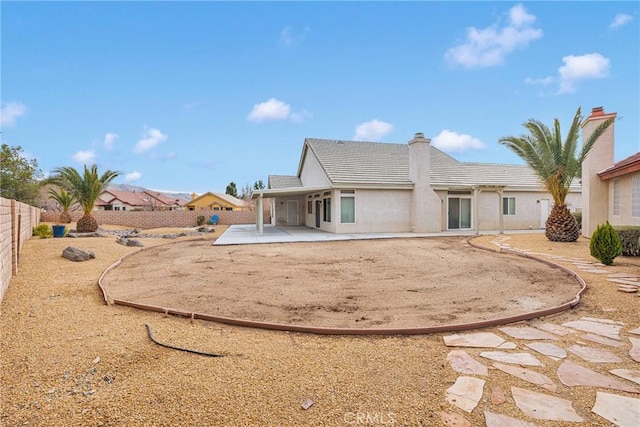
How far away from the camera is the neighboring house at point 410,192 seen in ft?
60.2

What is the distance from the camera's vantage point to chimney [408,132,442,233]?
18.8 meters

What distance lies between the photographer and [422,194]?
62.2 ft

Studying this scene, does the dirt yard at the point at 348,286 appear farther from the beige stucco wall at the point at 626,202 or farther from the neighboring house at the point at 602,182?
the neighboring house at the point at 602,182

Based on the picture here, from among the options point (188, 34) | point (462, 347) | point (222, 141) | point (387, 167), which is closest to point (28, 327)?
A: point (462, 347)

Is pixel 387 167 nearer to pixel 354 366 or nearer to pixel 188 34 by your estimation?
pixel 188 34

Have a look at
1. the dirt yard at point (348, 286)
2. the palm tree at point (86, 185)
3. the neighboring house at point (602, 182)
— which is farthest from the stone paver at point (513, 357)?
the palm tree at point (86, 185)

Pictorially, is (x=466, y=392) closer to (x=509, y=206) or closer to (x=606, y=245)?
(x=606, y=245)

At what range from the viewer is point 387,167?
67.5 feet

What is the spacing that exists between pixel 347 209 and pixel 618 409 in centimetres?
1577

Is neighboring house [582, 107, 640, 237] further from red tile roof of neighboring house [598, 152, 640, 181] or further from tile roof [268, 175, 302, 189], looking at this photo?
tile roof [268, 175, 302, 189]

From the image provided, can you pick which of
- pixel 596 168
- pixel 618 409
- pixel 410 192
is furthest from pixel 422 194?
pixel 618 409

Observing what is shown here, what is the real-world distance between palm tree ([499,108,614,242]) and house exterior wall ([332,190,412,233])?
664 cm

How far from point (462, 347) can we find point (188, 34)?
53.4ft

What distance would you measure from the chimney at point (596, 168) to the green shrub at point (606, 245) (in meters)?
6.69
